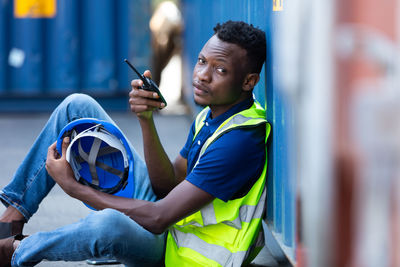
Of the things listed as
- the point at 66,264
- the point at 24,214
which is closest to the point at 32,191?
the point at 24,214

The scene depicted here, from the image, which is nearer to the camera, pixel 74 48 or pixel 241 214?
pixel 241 214

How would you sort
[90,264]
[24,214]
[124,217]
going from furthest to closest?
[90,264], [24,214], [124,217]

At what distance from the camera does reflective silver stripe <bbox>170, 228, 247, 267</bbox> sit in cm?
274

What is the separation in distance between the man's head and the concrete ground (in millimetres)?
908

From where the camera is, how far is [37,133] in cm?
779

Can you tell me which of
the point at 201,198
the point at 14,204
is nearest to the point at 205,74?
the point at 201,198

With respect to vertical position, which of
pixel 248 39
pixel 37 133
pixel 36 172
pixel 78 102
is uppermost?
pixel 248 39

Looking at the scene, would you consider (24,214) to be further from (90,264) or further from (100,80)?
(100,80)

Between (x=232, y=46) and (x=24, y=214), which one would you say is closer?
(x=232, y=46)

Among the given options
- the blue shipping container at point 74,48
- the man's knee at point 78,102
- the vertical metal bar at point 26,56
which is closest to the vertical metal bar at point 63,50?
the blue shipping container at point 74,48

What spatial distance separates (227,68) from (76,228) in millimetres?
869

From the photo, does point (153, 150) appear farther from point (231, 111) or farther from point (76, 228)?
point (76, 228)

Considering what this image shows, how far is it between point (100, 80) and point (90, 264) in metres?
6.22

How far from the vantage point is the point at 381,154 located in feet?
3.72
